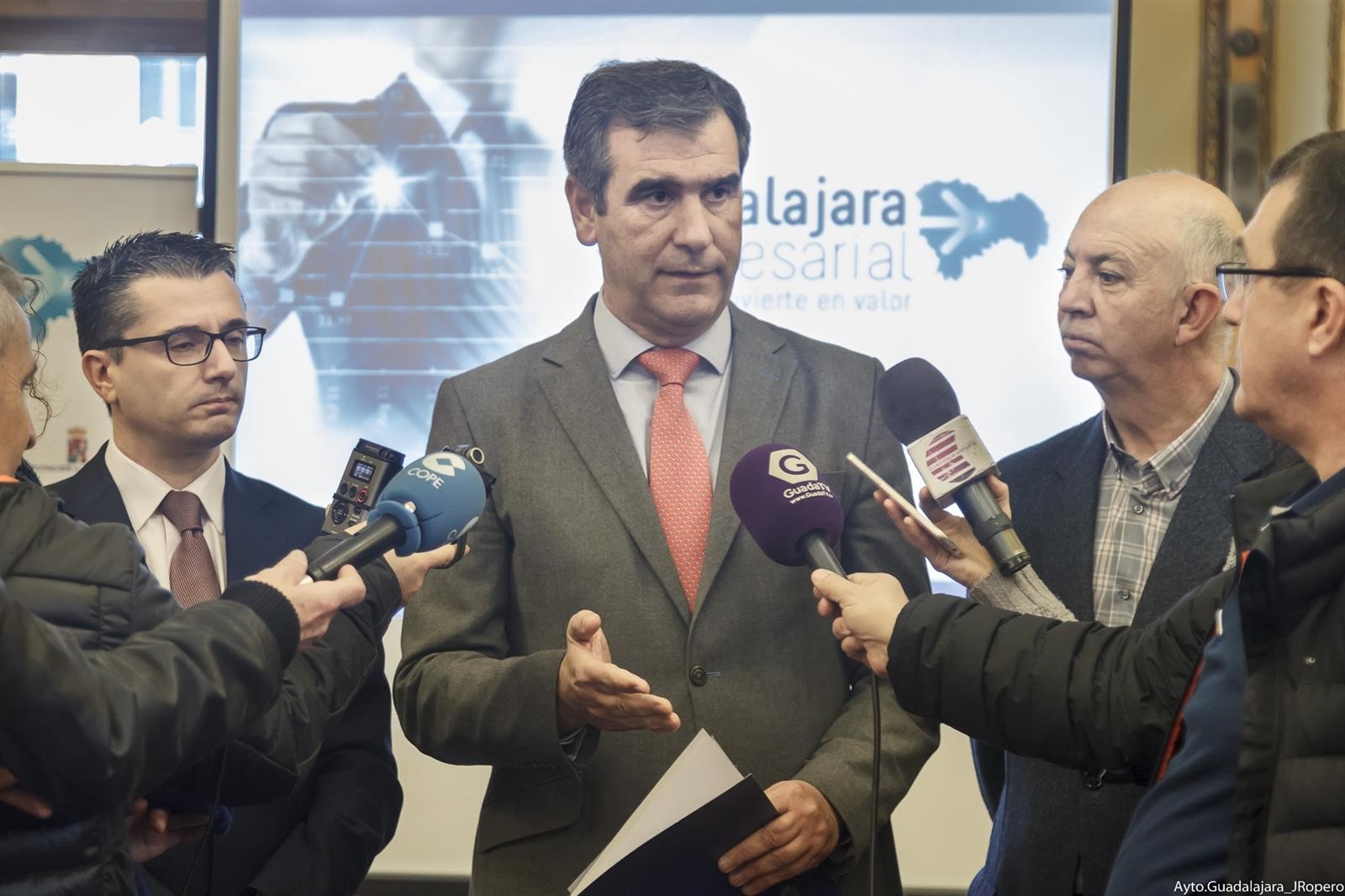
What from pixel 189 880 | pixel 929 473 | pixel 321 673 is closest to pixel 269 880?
pixel 189 880

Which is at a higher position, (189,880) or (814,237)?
(814,237)

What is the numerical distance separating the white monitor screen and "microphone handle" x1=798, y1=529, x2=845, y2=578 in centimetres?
233

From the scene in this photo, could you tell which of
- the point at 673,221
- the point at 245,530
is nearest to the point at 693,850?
the point at 673,221

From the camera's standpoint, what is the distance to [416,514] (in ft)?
5.65

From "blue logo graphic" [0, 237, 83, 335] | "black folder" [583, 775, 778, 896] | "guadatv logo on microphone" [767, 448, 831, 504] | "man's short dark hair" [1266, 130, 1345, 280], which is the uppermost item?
"blue logo graphic" [0, 237, 83, 335]

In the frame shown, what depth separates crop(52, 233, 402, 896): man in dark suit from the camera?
2291mm

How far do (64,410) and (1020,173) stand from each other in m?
3.00

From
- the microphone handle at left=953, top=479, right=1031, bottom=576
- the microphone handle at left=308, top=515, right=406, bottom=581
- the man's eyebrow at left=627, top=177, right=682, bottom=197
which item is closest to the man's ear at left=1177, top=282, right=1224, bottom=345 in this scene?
the microphone handle at left=953, top=479, right=1031, bottom=576

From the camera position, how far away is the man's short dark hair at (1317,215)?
4.93ft

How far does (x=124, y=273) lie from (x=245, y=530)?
1.75 feet

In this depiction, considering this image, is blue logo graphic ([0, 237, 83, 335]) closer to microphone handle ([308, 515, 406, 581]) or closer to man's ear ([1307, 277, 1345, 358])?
microphone handle ([308, 515, 406, 581])

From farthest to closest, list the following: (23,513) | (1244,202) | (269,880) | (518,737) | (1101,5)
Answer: (1244,202)
(1101,5)
(269,880)
(518,737)
(23,513)

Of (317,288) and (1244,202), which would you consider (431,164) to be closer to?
(317,288)

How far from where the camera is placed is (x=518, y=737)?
6.40 ft
